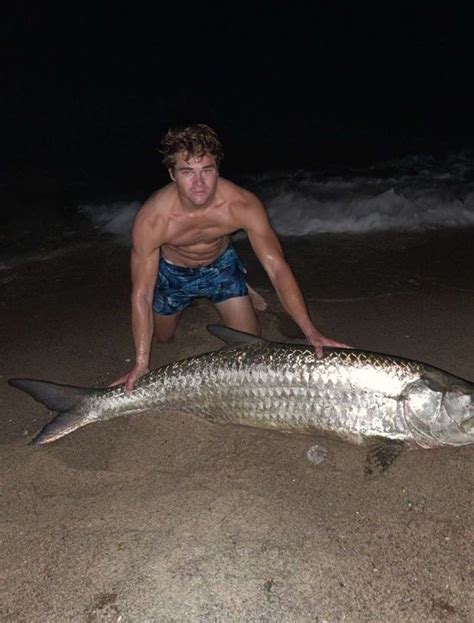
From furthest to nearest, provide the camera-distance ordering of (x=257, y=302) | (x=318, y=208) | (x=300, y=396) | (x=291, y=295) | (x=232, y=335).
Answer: (x=318, y=208) → (x=257, y=302) → (x=291, y=295) → (x=232, y=335) → (x=300, y=396)

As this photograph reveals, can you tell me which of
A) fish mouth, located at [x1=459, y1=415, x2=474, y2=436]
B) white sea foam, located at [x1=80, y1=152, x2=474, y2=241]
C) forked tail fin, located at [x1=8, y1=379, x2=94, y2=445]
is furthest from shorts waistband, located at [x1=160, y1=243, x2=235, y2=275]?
white sea foam, located at [x1=80, y1=152, x2=474, y2=241]

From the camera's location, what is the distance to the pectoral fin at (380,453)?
351 centimetres

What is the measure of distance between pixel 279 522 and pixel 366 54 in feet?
86.4

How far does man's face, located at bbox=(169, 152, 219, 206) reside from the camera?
4.18 m

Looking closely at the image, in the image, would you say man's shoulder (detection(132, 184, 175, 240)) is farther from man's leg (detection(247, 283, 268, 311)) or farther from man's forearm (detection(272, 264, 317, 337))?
man's leg (detection(247, 283, 268, 311))

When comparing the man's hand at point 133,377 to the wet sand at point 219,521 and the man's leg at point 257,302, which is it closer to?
the wet sand at point 219,521

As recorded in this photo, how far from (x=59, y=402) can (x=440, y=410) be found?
99.1 inches

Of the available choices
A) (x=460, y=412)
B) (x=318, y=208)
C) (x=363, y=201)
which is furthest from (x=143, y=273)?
(x=363, y=201)

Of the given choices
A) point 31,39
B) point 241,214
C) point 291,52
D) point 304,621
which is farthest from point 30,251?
point 31,39

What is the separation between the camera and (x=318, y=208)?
9062mm

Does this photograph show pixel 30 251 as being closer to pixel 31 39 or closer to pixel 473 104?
pixel 473 104

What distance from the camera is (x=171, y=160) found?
14.0ft

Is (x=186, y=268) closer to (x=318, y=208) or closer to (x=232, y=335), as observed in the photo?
(x=232, y=335)

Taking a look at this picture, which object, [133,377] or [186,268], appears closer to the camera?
[133,377]
